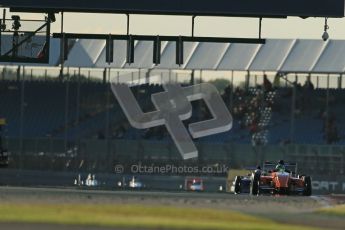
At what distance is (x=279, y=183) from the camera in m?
32.9

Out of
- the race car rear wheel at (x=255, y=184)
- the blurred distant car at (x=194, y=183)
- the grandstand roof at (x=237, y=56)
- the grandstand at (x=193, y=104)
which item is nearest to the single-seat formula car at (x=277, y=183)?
the race car rear wheel at (x=255, y=184)

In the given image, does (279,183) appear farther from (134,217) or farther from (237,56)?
(237,56)

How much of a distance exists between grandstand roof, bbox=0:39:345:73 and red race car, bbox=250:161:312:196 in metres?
28.2

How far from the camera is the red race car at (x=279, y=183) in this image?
32.1 m

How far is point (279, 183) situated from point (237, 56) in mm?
30982

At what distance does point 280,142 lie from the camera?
5691 centimetres

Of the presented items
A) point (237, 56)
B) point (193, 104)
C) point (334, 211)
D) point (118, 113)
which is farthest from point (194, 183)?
point (334, 211)

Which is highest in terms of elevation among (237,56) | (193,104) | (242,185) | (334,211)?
(237,56)

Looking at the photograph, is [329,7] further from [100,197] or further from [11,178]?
[11,178]

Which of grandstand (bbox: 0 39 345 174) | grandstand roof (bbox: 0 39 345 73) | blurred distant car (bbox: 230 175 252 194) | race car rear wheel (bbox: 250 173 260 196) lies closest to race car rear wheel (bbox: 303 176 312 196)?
race car rear wheel (bbox: 250 173 260 196)

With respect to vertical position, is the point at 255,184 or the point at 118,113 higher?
the point at 118,113

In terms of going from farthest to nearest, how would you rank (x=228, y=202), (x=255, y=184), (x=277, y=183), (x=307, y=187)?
(x=277, y=183) → (x=307, y=187) → (x=255, y=184) → (x=228, y=202)

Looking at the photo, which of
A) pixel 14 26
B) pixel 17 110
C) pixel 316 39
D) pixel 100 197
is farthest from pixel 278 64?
pixel 100 197

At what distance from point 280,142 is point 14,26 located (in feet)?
91.7
